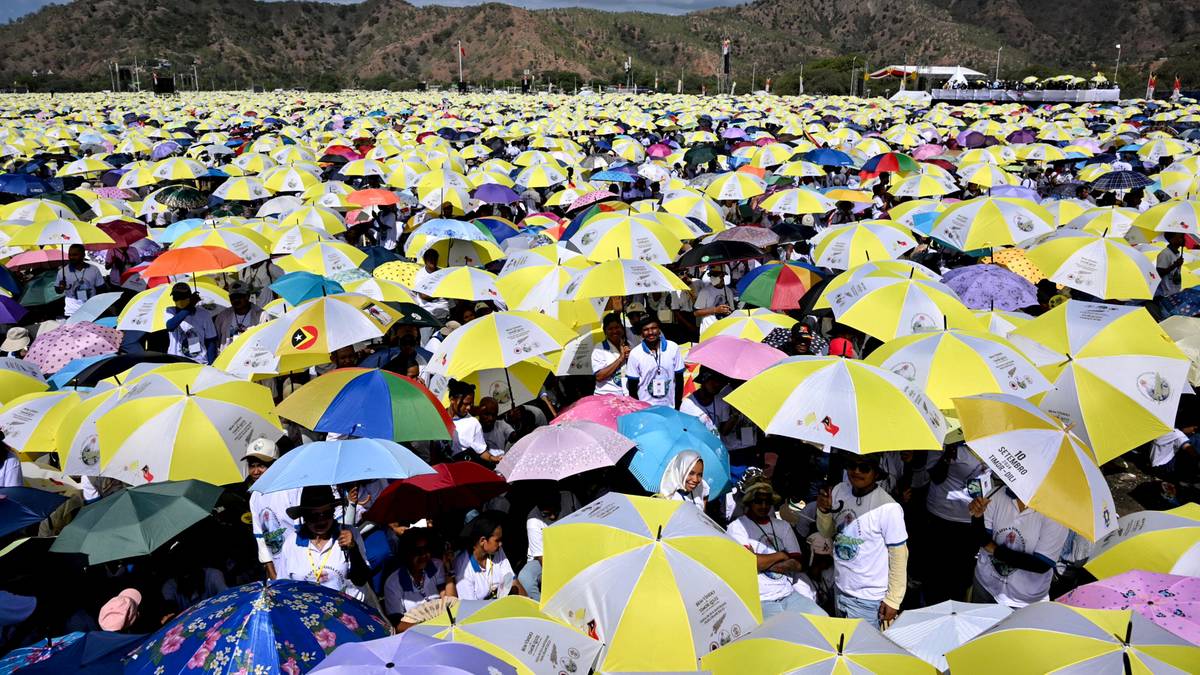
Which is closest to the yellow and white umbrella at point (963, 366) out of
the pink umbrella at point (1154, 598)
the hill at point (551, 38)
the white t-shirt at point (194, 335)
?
the pink umbrella at point (1154, 598)

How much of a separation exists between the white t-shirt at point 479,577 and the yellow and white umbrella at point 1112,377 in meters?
3.45

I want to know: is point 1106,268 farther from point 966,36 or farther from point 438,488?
point 966,36

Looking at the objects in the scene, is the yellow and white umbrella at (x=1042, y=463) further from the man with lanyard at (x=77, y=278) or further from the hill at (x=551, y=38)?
the hill at (x=551, y=38)

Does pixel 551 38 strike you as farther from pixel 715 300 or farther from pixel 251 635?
pixel 251 635

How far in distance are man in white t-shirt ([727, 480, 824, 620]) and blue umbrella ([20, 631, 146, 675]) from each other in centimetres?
278

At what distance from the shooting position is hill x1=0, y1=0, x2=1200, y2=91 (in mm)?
106875

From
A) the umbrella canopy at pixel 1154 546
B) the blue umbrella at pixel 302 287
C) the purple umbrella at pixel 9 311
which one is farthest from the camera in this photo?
the purple umbrella at pixel 9 311

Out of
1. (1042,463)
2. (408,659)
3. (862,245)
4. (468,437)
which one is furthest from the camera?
(862,245)

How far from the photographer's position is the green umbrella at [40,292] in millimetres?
9570

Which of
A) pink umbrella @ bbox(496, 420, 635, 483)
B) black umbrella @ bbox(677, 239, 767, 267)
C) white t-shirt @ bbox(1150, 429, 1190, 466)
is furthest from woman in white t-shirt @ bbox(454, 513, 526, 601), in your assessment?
black umbrella @ bbox(677, 239, 767, 267)

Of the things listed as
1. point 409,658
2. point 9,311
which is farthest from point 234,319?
point 409,658

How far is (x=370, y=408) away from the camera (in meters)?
5.45

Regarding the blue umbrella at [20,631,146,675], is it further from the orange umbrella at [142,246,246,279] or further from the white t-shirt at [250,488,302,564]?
the orange umbrella at [142,246,246,279]

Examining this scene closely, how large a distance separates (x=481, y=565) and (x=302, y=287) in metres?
4.40
